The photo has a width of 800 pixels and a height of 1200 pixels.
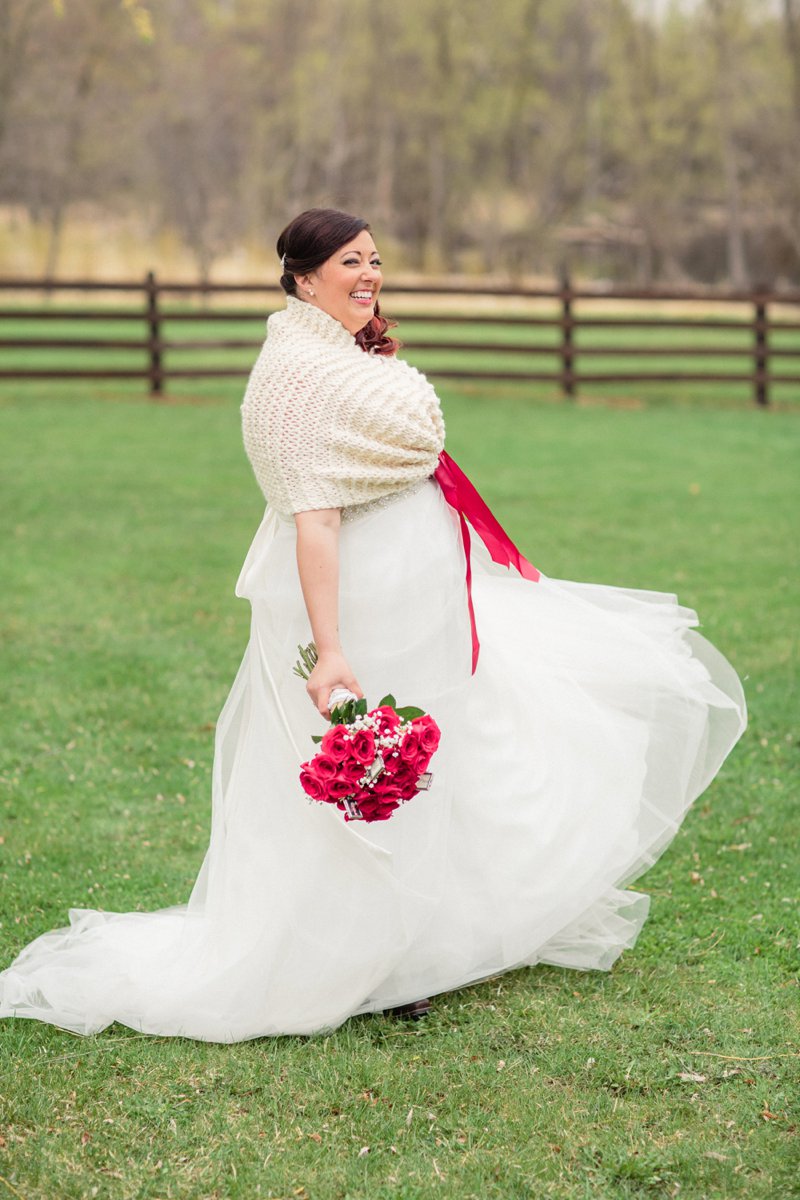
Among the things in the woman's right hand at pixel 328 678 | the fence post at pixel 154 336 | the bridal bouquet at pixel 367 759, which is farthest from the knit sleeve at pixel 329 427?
the fence post at pixel 154 336

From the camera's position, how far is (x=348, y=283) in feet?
11.3

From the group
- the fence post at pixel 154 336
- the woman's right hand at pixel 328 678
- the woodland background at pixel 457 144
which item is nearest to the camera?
the woman's right hand at pixel 328 678

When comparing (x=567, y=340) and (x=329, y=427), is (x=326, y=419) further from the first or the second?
(x=567, y=340)

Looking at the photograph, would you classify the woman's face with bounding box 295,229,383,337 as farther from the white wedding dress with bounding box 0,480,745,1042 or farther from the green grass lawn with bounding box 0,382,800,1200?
the green grass lawn with bounding box 0,382,800,1200

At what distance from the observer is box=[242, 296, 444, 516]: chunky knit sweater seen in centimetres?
339

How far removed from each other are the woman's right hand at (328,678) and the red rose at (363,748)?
17 cm

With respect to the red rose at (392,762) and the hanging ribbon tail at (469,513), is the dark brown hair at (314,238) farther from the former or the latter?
the red rose at (392,762)

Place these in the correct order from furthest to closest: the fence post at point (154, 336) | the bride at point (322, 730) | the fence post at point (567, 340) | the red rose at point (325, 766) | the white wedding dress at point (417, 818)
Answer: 1. the fence post at point (567, 340)
2. the fence post at point (154, 336)
3. the white wedding dress at point (417, 818)
4. the bride at point (322, 730)
5. the red rose at point (325, 766)

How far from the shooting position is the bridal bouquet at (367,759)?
3160 millimetres

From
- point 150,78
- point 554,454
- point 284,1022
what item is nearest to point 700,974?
point 284,1022

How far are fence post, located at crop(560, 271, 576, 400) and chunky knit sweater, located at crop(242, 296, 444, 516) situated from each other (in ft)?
51.4

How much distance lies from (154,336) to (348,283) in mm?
15942

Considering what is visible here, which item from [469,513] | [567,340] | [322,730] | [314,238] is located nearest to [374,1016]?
[322,730]

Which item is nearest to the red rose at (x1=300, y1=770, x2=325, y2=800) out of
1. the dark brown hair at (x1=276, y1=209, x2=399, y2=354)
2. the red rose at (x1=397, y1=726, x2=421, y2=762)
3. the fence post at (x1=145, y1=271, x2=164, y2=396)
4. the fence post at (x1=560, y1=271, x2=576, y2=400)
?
the red rose at (x1=397, y1=726, x2=421, y2=762)
